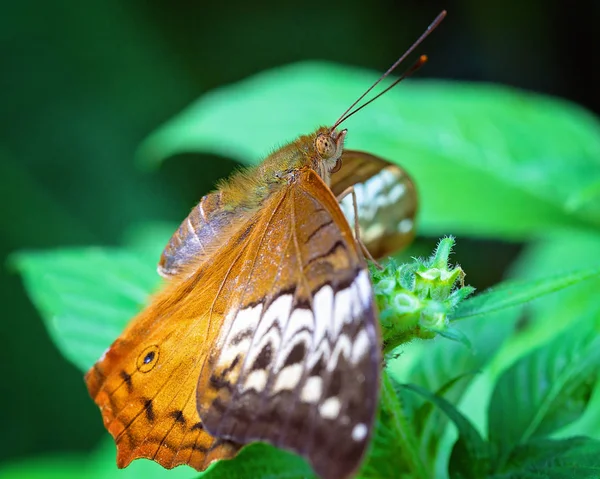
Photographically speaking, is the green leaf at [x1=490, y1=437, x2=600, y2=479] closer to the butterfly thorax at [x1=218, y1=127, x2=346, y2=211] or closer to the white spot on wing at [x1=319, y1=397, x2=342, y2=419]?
the white spot on wing at [x1=319, y1=397, x2=342, y2=419]

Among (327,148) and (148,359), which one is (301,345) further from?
(327,148)

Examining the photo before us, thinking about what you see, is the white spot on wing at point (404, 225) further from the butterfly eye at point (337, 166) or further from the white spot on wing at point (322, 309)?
the white spot on wing at point (322, 309)

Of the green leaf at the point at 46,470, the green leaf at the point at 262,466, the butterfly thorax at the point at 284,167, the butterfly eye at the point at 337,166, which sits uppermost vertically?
the butterfly eye at the point at 337,166

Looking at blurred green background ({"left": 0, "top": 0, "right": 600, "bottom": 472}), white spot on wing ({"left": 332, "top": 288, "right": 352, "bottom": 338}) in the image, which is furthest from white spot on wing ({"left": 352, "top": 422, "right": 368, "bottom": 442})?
blurred green background ({"left": 0, "top": 0, "right": 600, "bottom": 472})

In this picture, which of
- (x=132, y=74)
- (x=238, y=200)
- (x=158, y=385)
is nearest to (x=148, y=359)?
(x=158, y=385)

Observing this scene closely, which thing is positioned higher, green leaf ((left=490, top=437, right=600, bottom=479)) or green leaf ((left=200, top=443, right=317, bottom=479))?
green leaf ((left=490, top=437, right=600, bottom=479))

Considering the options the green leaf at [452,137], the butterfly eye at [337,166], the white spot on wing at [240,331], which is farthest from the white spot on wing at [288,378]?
the green leaf at [452,137]
